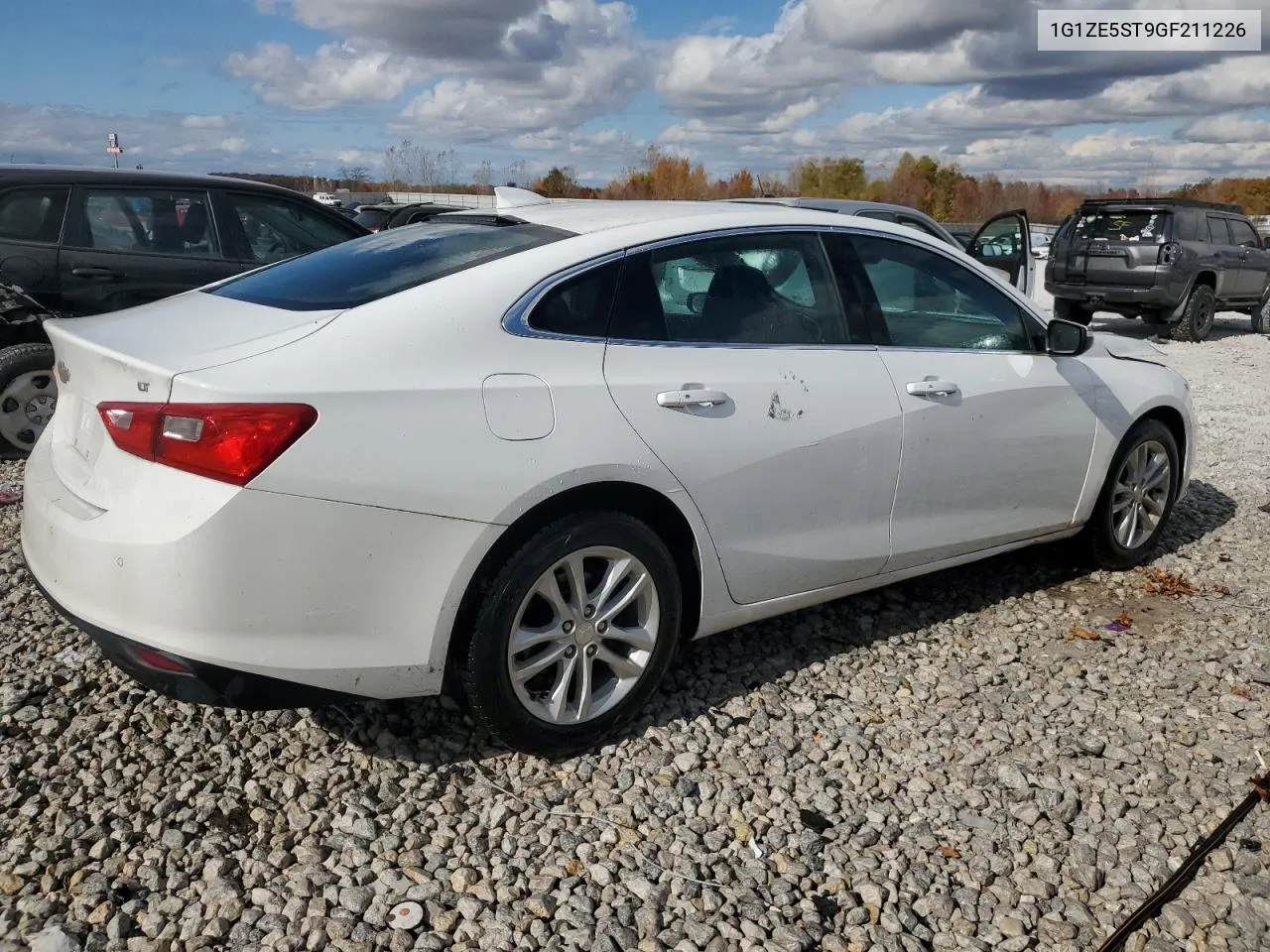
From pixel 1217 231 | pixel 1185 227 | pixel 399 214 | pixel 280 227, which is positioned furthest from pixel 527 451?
pixel 1217 231

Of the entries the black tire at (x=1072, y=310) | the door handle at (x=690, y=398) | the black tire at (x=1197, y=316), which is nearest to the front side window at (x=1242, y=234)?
the black tire at (x=1197, y=316)

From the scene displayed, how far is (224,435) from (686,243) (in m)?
1.61

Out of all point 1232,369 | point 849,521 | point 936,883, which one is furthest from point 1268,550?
point 1232,369

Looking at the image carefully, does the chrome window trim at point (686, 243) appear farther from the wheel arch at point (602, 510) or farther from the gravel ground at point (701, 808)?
the gravel ground at point (701, 808)

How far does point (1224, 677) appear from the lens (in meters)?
4.05

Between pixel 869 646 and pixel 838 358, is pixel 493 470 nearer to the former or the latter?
pixel 838 358

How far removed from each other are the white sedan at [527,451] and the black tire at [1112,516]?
72 cm

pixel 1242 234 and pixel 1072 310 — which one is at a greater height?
pixel 1242 234

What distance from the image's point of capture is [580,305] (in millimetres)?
3217

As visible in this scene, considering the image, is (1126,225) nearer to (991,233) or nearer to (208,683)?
(991,233)

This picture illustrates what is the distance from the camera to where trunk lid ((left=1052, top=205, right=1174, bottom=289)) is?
14422mm

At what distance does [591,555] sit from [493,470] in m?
0.45

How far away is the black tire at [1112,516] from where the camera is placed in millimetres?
4883

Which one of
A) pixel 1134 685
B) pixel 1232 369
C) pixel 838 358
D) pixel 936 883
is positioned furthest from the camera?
pixel 1232 369
